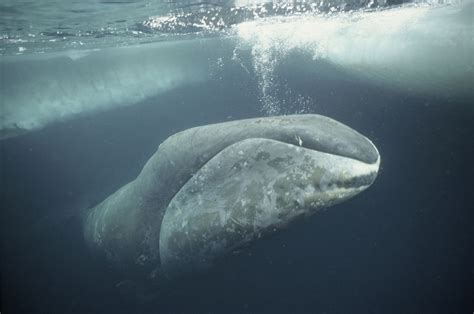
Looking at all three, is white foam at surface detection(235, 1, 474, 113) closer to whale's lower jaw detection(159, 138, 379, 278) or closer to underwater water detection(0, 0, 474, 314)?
underwater water detection(0, 0, 474, 314)

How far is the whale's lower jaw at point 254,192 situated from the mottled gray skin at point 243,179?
1 centimetres

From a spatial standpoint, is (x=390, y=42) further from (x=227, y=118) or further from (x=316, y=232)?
(x=316, y=232)

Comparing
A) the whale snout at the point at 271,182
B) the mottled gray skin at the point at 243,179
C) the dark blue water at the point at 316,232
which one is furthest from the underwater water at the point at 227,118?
the whale snout at the point at 271,182

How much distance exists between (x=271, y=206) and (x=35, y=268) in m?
10.1

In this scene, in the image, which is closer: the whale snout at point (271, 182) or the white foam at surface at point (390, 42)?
the whale snout at point (271, 182)

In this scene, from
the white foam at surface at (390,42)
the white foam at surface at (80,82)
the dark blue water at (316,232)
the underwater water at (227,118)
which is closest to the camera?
the dark blue water at (316,232)

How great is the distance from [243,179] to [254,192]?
0.29 meters

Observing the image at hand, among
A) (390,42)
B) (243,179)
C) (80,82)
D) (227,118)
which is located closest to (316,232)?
(243,179)

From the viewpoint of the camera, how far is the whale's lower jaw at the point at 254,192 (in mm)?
4238

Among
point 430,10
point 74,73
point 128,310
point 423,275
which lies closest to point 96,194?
point 128,310

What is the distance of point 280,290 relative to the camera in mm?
9977

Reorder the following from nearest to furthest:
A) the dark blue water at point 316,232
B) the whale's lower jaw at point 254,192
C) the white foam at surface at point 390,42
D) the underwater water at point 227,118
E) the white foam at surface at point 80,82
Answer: the whale's lower jaw at point 254,192
the dark blue water at point 316,232
the underwater water at point 227,118
the white foam at surface at point 390,42
the white foam at surface at point 80,82

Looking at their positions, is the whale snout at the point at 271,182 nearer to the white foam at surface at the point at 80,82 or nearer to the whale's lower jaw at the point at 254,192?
the whale's lower jaw at the point at 254,192

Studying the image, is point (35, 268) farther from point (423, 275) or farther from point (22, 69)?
point (423, 275)
